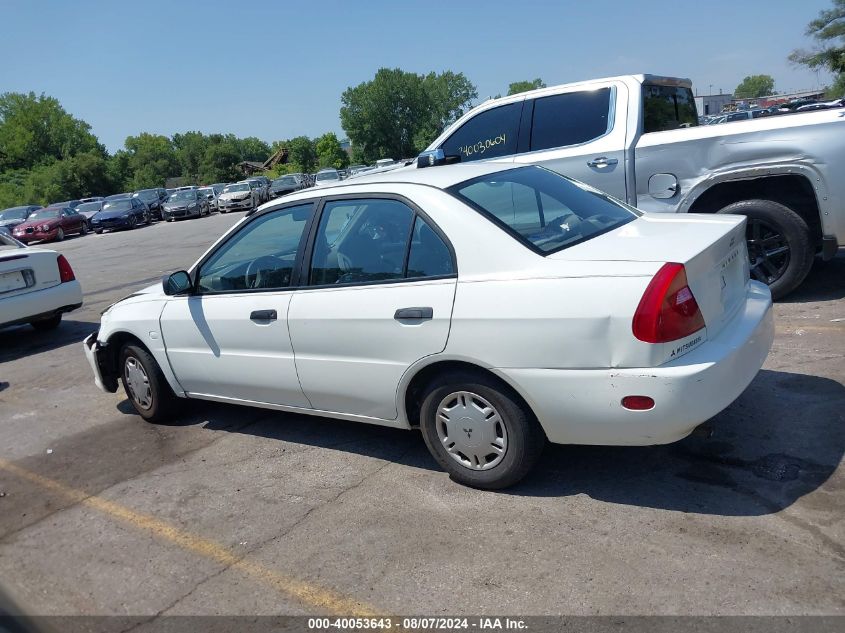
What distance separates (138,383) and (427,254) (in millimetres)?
2871

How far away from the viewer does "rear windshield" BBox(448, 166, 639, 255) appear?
3.82 meters

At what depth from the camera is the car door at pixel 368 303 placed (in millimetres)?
3820

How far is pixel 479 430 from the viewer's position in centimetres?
374

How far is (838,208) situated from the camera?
5.95 meters

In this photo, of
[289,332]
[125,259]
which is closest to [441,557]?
[289,332]

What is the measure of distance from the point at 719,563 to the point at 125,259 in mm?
18181

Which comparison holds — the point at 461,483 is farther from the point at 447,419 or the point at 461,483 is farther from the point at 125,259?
the point at 125,259

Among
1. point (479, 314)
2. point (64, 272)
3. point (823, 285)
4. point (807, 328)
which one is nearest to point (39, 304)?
point (64, 272)

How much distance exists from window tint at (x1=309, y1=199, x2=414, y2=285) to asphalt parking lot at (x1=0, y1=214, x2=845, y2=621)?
1175mm

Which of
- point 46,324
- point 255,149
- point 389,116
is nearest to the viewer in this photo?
point 46,324

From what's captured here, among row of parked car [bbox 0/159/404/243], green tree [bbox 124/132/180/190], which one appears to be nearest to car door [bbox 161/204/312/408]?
row of parked car [bbox 0/159/404/243]

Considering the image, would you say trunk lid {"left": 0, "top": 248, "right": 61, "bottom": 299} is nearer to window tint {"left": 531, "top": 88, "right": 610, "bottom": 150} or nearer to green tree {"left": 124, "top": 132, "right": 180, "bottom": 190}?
window tint {"left": 531, "top": 88, "right": 610, "bottom": 150}

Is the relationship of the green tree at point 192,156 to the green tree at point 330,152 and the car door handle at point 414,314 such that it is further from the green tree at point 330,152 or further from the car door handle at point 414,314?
the car door handle at point 414,314

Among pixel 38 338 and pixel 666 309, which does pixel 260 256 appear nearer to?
pixel 666 309
